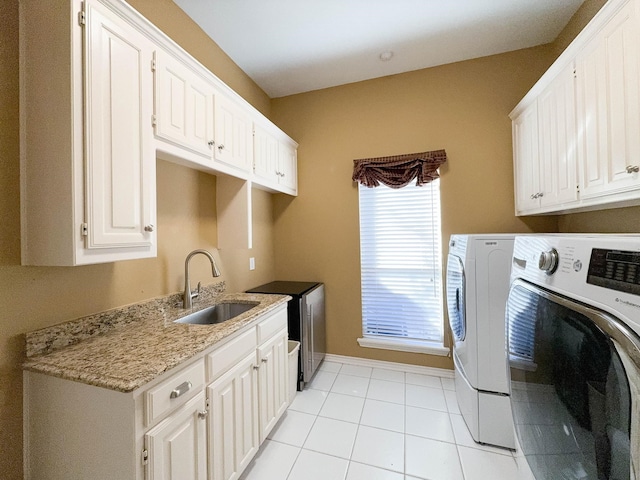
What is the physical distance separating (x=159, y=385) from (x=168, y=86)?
139 centimetres

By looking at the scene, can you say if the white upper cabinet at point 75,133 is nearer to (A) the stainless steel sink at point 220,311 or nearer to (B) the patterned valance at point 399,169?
(A) the stainless steel sink at point 220,311

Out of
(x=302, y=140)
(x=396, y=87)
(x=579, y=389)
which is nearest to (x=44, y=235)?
(x=579, y=389)

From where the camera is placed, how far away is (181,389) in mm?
1029

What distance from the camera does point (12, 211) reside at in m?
1.03

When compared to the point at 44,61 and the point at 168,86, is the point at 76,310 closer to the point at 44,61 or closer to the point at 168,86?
the point at 44,61

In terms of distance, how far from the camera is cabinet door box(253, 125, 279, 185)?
2146 mm

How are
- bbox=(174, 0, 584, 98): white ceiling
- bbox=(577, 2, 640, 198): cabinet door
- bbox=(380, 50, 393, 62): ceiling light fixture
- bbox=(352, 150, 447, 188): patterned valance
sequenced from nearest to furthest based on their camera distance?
bbox=(577, 2, 640, 198): cabinet door, bbox=(174, 0, 584, 98): white ceiling, bbox=(380, 50, 393, 62): ceiling light fixture, bbox=(352, 150, 447, 188): patterned valance

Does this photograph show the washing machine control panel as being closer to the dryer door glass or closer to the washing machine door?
the dryer door glass

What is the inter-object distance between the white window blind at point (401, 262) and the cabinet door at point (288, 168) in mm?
752

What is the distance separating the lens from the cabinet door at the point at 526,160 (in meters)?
1.93

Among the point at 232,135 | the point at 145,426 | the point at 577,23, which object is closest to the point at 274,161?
the point at 232,135

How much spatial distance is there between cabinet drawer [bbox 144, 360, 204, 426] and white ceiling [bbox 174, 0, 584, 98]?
2.25 meters

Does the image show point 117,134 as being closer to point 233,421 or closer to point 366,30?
point 233,421

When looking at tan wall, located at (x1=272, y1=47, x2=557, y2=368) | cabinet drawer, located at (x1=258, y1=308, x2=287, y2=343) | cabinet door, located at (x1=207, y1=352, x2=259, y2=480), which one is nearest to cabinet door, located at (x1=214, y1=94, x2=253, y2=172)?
tan wall, located at (x1=272, y1=47, x2=557, y2=368)
